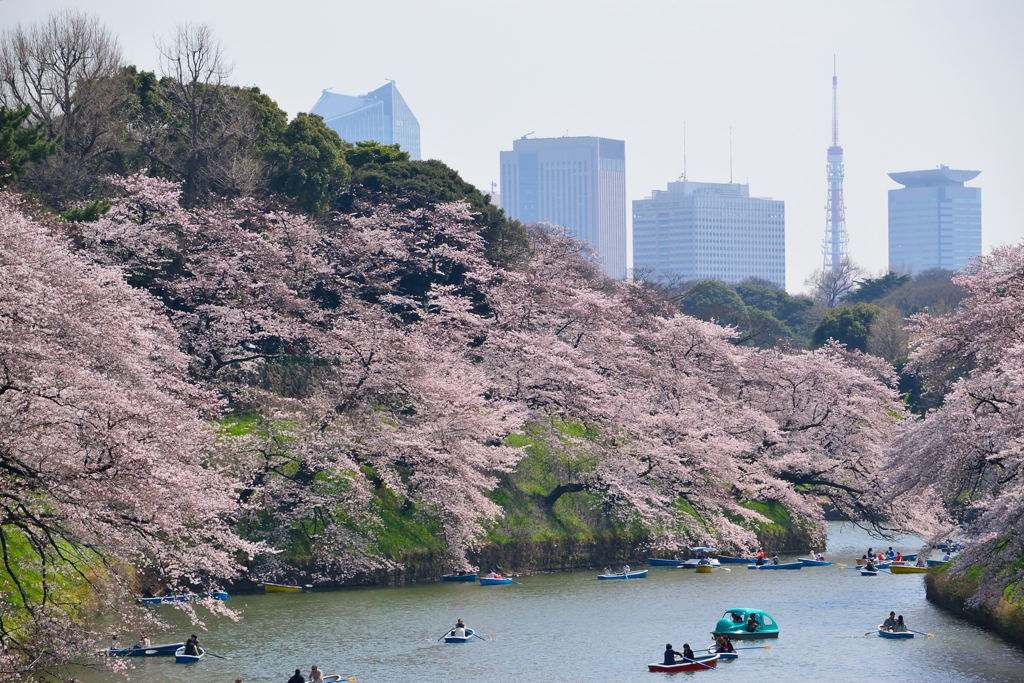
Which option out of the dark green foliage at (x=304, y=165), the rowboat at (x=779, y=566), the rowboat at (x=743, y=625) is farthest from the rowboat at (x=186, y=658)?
the dark green foliage at (x=304, y=165)

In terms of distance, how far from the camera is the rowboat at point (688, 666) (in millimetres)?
39625

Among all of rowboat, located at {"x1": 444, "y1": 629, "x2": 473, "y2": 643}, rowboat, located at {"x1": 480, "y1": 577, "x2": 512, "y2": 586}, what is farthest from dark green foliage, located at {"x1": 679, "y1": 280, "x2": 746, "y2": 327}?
rowboat, located at {"x1": 444, "y1": 629, "x2": 473, "y2": 643}

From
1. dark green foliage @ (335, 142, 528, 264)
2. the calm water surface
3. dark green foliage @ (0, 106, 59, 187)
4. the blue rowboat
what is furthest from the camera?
dark green foliage @ (335, 142, 528, 264)

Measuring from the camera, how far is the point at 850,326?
116875 millimetres

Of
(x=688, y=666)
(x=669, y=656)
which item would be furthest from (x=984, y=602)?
(x=669, y=656)

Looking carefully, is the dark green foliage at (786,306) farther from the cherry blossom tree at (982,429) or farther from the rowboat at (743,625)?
the rowboat at (743,625)

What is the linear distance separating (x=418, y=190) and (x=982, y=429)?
137 ft

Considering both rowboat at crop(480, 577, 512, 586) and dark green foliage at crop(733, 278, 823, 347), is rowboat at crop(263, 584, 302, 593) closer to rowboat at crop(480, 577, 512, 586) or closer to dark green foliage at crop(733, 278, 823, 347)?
rowboat at crop(480, 577, 512, 586)

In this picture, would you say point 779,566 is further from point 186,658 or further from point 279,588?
point 186,658

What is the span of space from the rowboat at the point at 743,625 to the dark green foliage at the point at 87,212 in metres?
31.1

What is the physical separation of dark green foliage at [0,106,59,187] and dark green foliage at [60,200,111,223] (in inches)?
104

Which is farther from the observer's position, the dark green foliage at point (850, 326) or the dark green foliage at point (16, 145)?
the dark green foliage at point (850, 326)

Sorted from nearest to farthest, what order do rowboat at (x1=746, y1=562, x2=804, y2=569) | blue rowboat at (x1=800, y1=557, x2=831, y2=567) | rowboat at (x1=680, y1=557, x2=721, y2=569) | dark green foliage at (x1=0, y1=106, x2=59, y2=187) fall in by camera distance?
dark green foliage at (x1=0, y1=106, x2=59, y2=187) < rowboat at (x1=680, y1=557, x2=721, y2=569) < rowboat at (x1=746, y1=562, x2=804, y2=569) < blue rowboat at (x1=800, y1=557, x2=831, y2=567)

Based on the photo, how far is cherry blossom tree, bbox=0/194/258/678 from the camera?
29.0 metres
